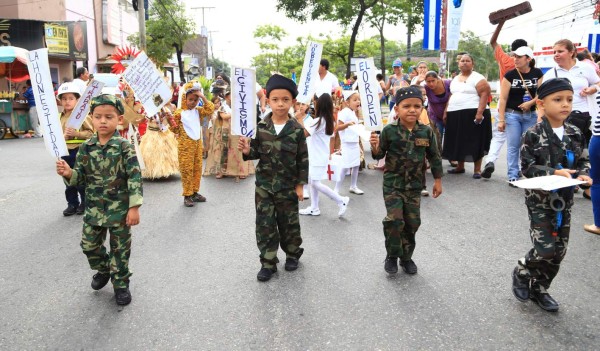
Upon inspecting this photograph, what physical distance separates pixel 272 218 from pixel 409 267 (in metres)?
1.25

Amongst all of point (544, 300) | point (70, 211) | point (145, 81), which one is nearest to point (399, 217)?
point (544, 300)

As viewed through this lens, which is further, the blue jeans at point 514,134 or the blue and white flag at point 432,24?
the blue and white flag at point 432,24

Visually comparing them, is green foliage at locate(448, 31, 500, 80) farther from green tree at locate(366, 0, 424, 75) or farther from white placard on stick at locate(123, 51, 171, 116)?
white placard on stick at locate(123, 51, 171, 116)

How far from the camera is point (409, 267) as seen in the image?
4207mm

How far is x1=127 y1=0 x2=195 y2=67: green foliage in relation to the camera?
32225mm

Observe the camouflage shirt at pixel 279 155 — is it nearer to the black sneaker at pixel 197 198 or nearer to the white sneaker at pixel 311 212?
the white sneaker at pixel 311 212

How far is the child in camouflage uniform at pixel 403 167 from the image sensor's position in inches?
159

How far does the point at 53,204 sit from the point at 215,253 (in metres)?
3.56

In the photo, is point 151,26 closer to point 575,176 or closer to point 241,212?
point 241,212

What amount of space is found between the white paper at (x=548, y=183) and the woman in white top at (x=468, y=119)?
17.3 ft

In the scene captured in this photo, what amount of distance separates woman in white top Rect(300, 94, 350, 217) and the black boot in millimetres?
2744

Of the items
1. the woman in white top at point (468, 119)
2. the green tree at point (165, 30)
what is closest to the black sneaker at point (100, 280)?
the woman in white top at point (468, 119)

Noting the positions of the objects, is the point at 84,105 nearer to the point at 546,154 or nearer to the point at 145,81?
the point at 145,81

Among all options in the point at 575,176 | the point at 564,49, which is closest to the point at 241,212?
the point at 575,176
